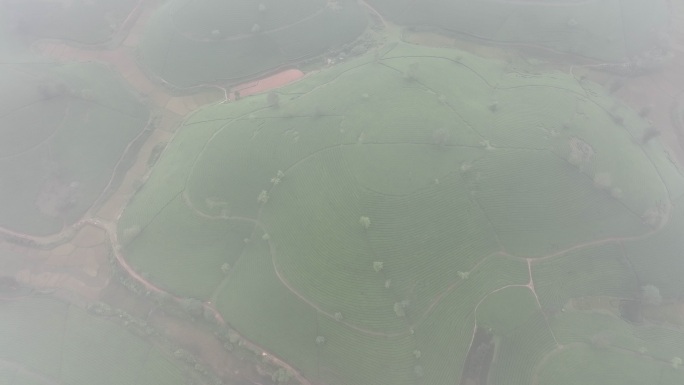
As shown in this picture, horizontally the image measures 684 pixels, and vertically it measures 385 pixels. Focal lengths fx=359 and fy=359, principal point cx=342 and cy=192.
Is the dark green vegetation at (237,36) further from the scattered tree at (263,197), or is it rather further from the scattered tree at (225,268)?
the scattered tree at (225,268)

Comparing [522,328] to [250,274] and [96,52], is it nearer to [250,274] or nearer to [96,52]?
[250,274]

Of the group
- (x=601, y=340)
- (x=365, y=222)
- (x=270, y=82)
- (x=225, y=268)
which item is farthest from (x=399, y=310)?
(x=270, y=82)

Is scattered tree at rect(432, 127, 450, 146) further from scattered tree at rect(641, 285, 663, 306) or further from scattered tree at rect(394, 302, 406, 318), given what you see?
scattered tree at rect(641, 285, 663, 306)

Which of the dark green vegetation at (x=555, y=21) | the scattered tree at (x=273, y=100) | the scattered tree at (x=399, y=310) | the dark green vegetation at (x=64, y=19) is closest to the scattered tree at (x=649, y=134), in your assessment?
the dark green vegetation at (x=555, y=21)

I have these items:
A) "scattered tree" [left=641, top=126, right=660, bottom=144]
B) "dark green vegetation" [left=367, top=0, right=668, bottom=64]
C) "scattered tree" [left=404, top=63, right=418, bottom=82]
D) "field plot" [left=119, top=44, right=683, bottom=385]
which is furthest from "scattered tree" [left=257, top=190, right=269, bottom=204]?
"scattered tree" [left=641, top=126, right=660, bottom=144]

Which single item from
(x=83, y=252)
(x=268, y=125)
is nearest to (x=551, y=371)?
(x=268, y=125)

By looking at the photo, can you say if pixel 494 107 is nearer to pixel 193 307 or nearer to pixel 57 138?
pixel 193 307
